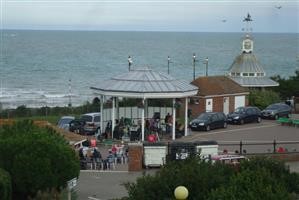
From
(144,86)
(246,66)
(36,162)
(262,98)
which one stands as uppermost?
(246,66)

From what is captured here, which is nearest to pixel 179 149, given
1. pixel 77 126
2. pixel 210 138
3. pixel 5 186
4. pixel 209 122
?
pixel 210 138

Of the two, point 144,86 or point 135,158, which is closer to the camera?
point 135,158

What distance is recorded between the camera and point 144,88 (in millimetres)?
35719

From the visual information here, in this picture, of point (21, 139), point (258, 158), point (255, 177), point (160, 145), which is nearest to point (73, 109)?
point (160, 145)

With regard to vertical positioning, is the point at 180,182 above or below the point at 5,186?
above

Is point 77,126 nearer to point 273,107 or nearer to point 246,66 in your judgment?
point 273,107

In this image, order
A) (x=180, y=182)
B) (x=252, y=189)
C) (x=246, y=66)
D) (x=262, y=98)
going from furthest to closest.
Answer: (x=246, y=66)
(x=262, y=98)
(x=180, y=182)
(x=252, y=189)

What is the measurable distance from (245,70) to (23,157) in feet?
119

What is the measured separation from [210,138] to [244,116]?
6901mm

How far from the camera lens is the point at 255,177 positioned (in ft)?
48.0

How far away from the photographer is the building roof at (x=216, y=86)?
44.8m

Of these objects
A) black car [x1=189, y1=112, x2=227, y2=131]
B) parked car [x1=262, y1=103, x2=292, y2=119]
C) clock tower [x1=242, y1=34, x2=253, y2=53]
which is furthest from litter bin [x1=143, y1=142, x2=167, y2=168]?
clock tower [x1=242, y1=34, x2=253, y2=53]

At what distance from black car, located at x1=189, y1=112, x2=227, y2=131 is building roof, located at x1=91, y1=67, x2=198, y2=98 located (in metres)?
2.95

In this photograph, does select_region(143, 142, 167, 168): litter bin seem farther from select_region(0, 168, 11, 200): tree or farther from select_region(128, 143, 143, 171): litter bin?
select_region(0, 168, 11, 200): tree
